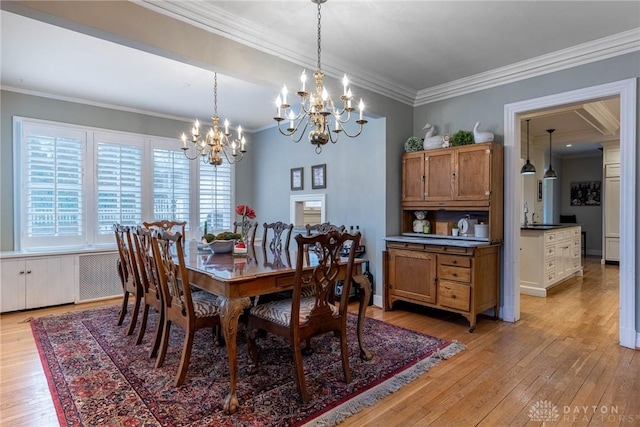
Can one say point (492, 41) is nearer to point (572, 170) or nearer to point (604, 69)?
point (604, 69)

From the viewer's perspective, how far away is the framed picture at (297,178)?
573 centimetres

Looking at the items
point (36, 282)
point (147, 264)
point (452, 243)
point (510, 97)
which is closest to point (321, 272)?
point (147, 264)

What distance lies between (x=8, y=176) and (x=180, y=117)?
2.38 metres

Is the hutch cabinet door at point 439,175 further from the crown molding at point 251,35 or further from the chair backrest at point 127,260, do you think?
the chair backrest at point 127,260

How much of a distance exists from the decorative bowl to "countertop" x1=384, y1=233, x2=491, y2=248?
182 centimetres

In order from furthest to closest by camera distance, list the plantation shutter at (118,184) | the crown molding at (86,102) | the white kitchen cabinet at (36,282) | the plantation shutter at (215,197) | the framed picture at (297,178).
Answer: the plantation shutter at (215,197)
the framed picture at (297,178)
the plantation shutter at (118,184)
the crown molding at (86,102)
the white kitchen cabinet at (36,282)

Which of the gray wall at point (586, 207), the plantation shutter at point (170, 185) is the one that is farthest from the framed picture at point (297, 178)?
the gray wall at point (586, 207)

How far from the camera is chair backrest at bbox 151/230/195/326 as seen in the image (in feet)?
7.42

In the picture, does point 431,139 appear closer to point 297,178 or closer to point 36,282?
point 297,178

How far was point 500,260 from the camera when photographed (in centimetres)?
385

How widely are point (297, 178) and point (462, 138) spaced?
9.06ft

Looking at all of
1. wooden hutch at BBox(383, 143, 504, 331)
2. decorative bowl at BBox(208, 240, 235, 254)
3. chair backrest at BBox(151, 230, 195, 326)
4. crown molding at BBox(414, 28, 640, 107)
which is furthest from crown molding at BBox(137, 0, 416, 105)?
decorative bowl at BBox(208, 240, 235, 254)

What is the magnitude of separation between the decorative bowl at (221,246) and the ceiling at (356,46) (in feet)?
4.82

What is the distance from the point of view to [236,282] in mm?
2092
